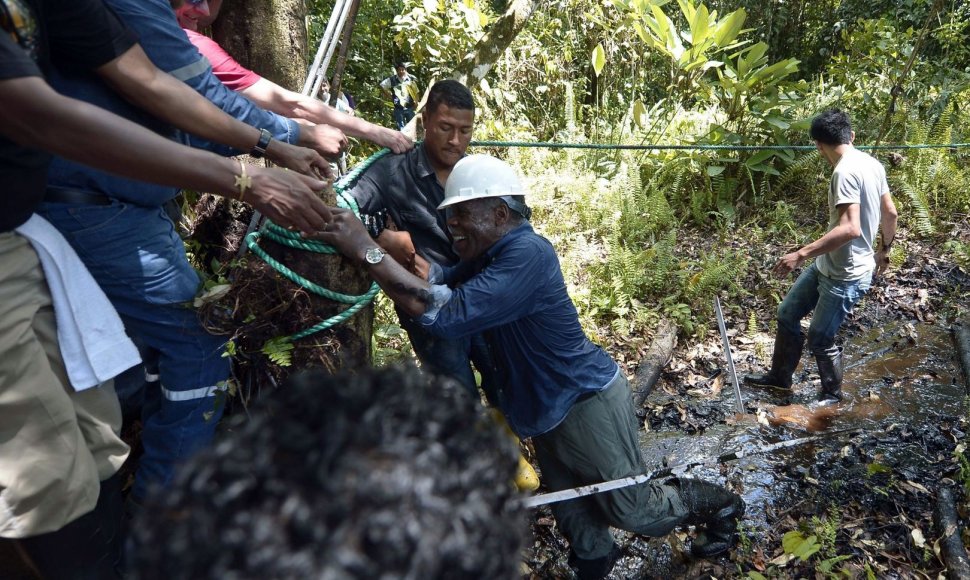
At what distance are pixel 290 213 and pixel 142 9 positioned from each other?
869 millimetres

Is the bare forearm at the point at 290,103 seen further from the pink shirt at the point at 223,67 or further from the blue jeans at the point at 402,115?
the blue jeans at the point at 402,115

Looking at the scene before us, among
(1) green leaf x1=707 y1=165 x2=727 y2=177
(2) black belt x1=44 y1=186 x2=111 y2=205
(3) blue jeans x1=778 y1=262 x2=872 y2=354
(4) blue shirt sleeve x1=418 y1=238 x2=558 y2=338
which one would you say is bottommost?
(3) blue jeans x1=778 y1=262 x2=872 y2=354

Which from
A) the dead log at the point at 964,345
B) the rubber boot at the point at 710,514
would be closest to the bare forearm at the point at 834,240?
the dead log at the point at 964,345

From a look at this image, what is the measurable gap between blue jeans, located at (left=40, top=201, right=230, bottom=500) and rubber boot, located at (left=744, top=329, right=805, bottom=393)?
15.0 ft

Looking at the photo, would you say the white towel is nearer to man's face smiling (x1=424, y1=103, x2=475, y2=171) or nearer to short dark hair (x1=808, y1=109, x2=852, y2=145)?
man's face smiling (x1=424, y1=103, x2=475, y2=171)

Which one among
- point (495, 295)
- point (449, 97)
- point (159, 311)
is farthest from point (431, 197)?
point (159, 311)

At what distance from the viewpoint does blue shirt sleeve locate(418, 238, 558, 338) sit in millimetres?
2656

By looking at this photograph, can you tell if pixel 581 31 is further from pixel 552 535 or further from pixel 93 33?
pixel 93 33

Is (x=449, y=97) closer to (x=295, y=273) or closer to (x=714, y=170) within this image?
(x=295, y=273)

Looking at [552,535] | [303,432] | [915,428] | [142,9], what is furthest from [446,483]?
[915,428]

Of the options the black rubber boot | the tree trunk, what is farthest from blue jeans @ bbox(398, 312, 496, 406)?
the black rubber boot

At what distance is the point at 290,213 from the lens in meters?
2.07

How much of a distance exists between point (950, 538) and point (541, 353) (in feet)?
8.07

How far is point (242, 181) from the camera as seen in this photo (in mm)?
1937
